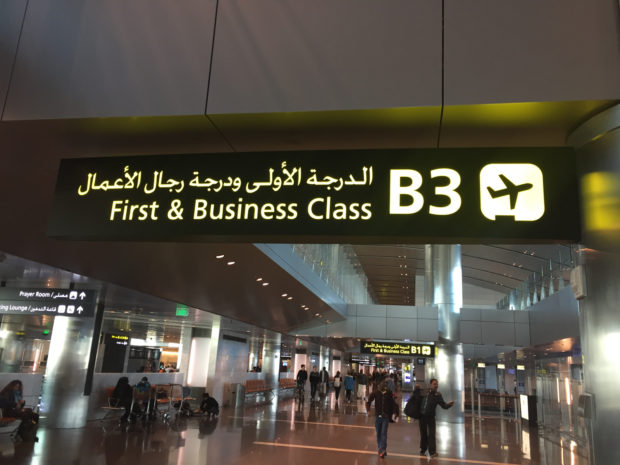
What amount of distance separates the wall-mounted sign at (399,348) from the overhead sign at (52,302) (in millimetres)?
14357

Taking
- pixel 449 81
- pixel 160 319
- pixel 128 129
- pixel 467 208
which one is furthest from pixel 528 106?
pixel 160 319

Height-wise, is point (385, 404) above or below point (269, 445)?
above

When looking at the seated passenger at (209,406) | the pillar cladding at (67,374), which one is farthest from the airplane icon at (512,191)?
the seated passenger at (209,406)

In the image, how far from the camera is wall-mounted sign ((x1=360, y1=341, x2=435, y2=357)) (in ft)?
72.8

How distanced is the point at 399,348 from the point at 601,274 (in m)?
20.7

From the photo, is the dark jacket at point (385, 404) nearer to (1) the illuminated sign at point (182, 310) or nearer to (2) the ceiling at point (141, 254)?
(2) the ceiling at point (141, 254)

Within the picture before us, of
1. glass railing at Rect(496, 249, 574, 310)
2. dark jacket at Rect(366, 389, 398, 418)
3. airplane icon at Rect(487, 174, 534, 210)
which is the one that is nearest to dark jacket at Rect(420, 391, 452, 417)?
dark jacket at Rect(366, 389, 398, 418)

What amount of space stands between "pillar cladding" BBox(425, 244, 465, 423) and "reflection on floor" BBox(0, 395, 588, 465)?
2352mm

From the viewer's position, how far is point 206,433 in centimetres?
1334

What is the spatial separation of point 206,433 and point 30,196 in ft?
32.4

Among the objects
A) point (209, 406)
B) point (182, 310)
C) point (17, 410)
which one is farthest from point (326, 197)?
point (209, 406)

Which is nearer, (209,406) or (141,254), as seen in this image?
(141,254)

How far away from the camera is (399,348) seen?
22453 mm

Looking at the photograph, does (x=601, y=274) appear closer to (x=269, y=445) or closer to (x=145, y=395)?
(x=269, y=445)
